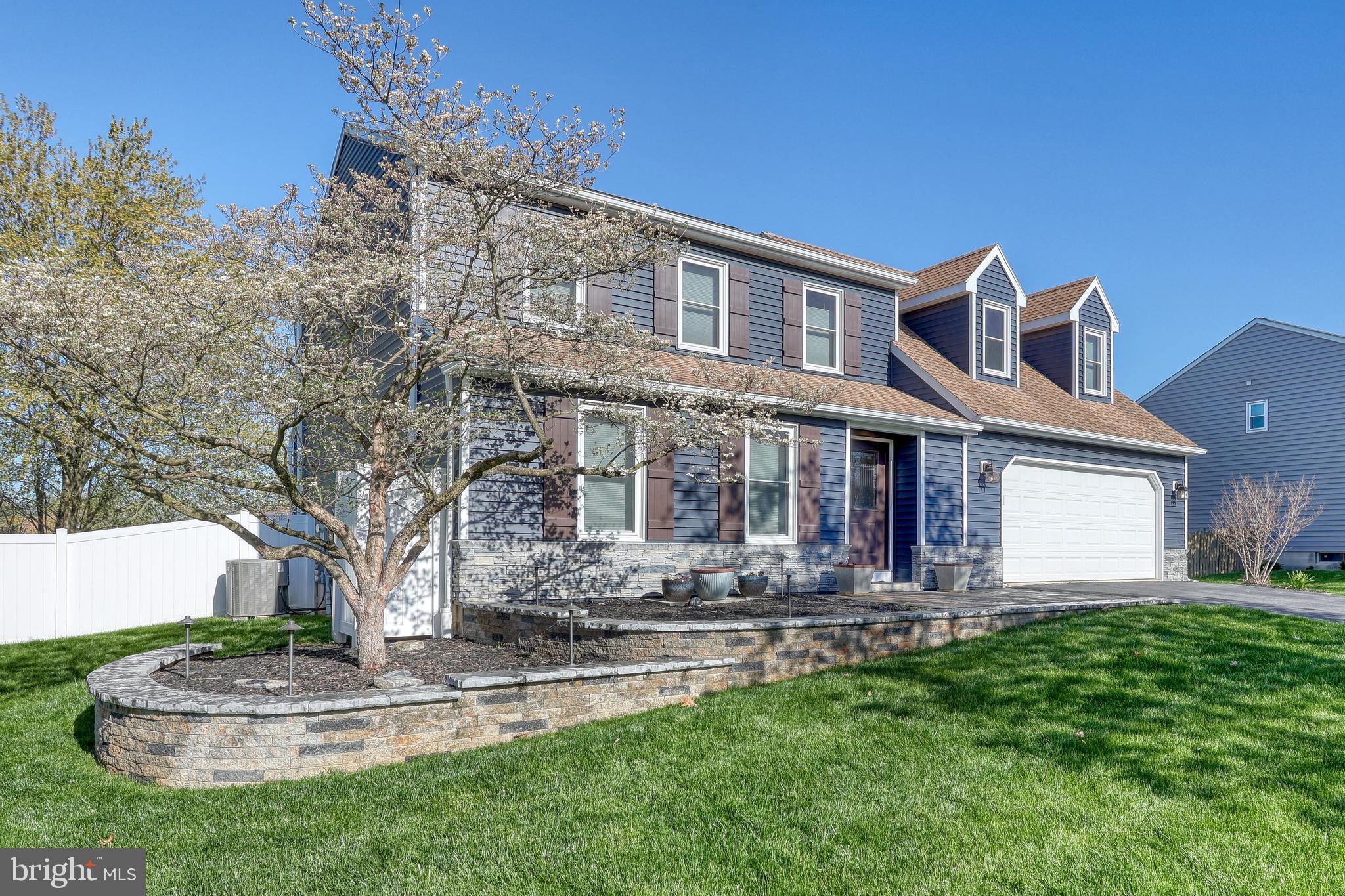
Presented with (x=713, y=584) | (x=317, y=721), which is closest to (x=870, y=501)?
(x=713, y=584)

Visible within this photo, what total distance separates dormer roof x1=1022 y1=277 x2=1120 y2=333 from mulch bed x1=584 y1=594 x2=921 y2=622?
31.7 ft

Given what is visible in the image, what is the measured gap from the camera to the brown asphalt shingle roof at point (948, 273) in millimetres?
14914

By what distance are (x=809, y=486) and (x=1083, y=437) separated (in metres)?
6.34

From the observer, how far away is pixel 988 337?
15.3 metres

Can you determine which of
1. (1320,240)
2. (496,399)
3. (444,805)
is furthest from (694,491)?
(1320,240)

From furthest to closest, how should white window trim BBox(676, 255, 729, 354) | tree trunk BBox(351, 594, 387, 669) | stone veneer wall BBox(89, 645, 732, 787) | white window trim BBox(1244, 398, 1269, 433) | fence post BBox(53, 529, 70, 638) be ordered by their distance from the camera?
1. white window trim BBox(1244, 398, 1269, 433)
2. white window trim BBox(676, 255, 729, 354)
3. fence post BBox(53, 529, 70, 638)
4. tree trunk BBox(351, 594, 387, 669)
5. stone veneer wall BBox(89, 645, 732, 787)

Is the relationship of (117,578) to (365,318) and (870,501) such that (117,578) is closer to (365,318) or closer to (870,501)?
(365,318)

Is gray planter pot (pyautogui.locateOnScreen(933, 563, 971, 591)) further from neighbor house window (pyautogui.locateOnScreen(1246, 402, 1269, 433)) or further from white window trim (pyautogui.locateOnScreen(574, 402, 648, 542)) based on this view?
neighbor house window (pyautogui.locateOnScreen(1246, 402, 1269, 433))

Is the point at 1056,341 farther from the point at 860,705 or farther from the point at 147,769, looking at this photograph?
the point at 147,769

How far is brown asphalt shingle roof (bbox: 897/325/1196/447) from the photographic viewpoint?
547 inches

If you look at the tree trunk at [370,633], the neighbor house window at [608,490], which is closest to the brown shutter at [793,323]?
the neighbor house window at [608,490]

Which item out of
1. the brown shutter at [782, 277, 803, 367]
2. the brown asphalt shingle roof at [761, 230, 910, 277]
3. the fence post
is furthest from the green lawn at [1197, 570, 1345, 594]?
the fence post

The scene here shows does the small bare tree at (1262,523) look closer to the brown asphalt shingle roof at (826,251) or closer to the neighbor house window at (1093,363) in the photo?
the neighbor house window at (1093,363)

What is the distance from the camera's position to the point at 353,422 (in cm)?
679
